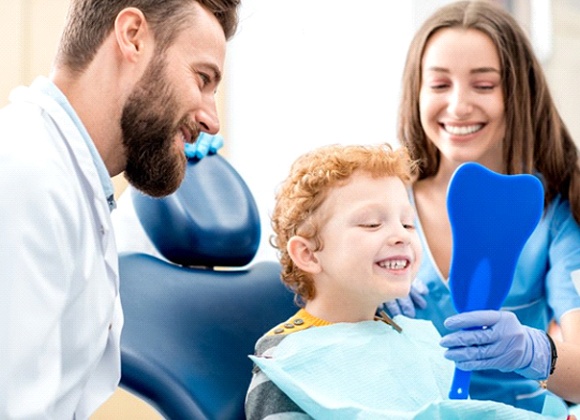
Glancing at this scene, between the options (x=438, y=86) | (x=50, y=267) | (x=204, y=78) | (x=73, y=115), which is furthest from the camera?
(x=438, y=86)

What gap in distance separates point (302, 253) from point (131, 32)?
19.1 inches

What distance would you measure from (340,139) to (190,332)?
5.12 ft

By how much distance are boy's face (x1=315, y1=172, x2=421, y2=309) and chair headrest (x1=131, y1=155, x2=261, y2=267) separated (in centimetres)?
29

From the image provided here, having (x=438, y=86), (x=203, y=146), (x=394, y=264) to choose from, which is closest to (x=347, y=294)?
(x=394, y=264)

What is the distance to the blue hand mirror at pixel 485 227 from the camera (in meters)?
1.39

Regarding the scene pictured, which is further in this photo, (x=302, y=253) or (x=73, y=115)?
(x=302, y=253)

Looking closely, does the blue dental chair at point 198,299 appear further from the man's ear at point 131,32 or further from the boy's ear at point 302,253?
the man's ear at point 131,32

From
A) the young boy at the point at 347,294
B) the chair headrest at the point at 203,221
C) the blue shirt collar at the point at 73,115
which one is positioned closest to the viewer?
the blue shirt collar at the point at 73,115

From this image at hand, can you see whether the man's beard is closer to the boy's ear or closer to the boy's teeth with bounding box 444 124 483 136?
the boy's ear

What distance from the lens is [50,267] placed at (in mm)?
1105

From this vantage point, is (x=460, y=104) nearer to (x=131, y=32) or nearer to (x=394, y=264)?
(x=394, y=264)

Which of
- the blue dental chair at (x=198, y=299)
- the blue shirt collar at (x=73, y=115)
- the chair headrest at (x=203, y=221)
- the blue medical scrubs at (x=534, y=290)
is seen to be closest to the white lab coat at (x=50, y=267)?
the blue shirt collar at (x=73, y=115)

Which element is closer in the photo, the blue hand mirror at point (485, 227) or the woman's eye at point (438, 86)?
the blue hand mirror at point (485, 227)

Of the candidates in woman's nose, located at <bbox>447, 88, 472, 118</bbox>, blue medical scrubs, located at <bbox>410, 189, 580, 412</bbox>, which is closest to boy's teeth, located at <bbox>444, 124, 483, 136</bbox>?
woman's nose, located at <bbox>447, 88, 472, 118</bbox>
